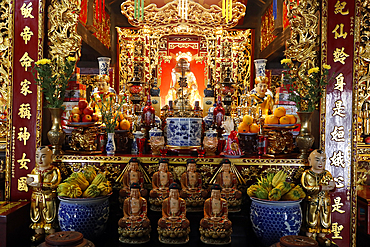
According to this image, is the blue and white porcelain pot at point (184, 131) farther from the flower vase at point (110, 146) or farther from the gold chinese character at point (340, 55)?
the gold chinese character at point (340, 55)

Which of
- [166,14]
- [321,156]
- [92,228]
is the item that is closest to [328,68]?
[321,156]

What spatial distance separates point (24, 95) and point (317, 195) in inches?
90.1

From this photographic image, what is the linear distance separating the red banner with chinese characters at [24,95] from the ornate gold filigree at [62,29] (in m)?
0.11

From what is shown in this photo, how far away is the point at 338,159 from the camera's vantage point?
96.6 inches

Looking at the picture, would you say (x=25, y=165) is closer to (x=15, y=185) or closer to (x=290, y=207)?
(x=15, y=185)

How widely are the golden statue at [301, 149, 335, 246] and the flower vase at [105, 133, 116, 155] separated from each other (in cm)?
140

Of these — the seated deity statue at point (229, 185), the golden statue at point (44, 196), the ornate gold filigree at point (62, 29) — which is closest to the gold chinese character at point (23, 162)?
the golden statue at point (44, 196)

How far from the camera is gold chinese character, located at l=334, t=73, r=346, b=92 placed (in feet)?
8.09

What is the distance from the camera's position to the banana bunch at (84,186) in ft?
6.48

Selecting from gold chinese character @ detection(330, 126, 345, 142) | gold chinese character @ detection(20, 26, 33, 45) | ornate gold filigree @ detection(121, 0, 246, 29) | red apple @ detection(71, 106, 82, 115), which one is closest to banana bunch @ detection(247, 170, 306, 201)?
gold chinese character @ detection(330, 126, 345, 142)

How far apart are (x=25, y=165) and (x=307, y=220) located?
6.95 ft

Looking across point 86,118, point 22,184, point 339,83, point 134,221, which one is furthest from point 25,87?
point 339,83

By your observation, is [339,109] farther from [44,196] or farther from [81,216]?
[44,196]

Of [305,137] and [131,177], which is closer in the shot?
[131,177]
